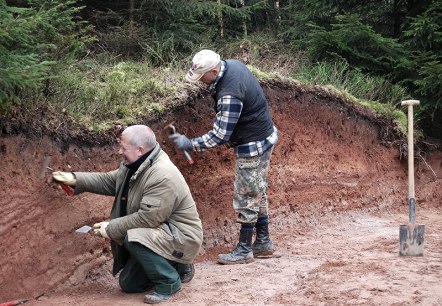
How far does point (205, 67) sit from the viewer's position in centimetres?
644

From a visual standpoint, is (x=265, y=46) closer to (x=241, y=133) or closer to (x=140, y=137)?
(x=241, y=133)

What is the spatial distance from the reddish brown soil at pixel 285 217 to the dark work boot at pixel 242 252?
0.39 ft

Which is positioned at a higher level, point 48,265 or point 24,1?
point 24,1

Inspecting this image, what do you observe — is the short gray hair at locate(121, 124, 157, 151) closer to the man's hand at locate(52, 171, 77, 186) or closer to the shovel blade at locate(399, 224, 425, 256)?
the man's hand at locate(52, 171, 77, 186)

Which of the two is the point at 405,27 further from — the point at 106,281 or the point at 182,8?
the point at 106,281

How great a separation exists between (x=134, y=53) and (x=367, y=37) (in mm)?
4020

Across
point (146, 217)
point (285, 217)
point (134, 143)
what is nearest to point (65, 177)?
point (134, 143)

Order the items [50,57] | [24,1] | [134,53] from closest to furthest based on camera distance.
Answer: [50,57], [24,1], [134,53]

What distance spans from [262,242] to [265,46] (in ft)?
18.3

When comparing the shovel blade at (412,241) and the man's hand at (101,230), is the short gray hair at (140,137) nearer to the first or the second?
the man's hand at (101,230)

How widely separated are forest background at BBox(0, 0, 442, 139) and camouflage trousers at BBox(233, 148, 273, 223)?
49.9 inches

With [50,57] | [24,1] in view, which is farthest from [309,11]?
[50,57]

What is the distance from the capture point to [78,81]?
23.8ft

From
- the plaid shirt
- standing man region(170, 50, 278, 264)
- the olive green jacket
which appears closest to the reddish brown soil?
the olive green jacket
